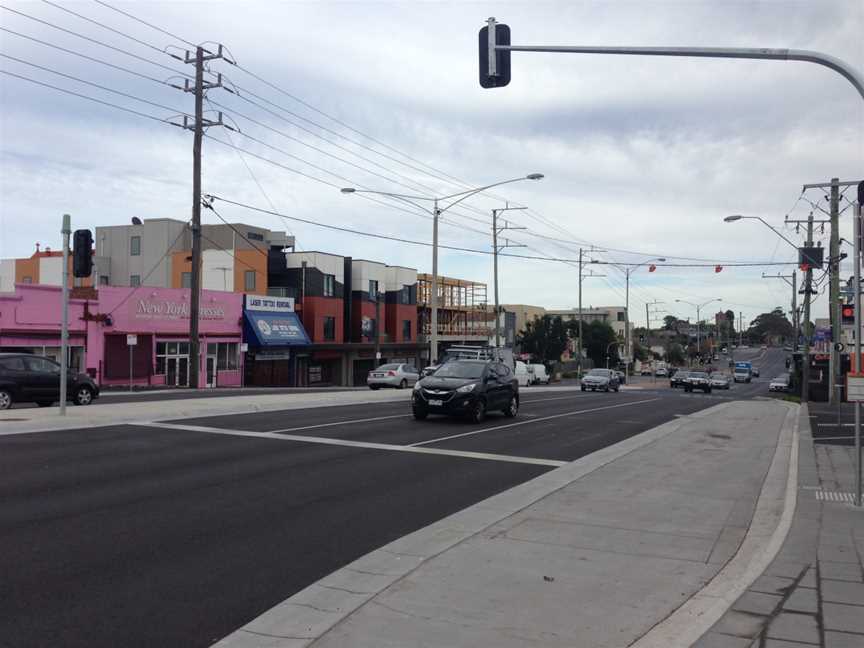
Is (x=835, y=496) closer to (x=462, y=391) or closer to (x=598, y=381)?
(x=462, y=391)

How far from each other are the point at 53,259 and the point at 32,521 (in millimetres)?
57721

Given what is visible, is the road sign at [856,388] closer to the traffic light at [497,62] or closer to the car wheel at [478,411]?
the traffic light at [497,62]

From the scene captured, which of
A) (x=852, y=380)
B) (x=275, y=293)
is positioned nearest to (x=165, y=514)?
(x=852, y=380)

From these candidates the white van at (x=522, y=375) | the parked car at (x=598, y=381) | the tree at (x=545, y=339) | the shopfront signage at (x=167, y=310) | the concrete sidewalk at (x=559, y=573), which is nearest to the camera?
the concrete sidewalk at (x=559, y=573)

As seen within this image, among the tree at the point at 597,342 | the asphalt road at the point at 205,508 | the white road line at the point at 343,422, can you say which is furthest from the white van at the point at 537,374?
the asphalt road at the point at 205,508

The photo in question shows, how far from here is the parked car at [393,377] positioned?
39281 millimetres

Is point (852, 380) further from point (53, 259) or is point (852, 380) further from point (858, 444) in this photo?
point (53, 259)

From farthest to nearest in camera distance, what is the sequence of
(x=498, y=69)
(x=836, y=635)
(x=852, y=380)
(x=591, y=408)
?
1. (x=591, y=408)
2. (x=498, y=69)
3. (x=852, y=380)
4. (x=836, y=635)

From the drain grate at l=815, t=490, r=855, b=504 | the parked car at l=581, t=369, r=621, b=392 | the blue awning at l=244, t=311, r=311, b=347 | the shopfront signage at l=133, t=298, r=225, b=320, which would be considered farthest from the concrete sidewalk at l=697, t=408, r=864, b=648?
the blue awning at l=244, t=311, r=311, b=347

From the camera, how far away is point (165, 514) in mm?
8398

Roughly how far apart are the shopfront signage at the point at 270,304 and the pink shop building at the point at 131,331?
853 millimetres

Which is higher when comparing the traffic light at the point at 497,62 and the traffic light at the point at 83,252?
the traffic light at the point at 497,62

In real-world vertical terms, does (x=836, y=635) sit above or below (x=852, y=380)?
below

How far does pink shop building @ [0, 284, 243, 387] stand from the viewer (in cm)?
3519
